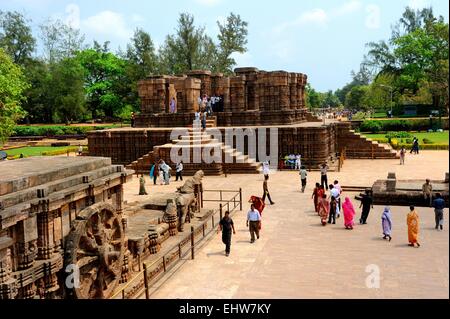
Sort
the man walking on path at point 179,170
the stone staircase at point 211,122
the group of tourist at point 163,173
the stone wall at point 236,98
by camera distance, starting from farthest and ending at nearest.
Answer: the stone wall at point 236,98 → the stone staircase at point 211,122 → the man walking on path at point 179,170 → the group of tourist at point 163,173

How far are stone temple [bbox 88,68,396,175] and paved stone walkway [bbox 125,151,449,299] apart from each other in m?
10.6

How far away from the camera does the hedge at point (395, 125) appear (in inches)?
1848

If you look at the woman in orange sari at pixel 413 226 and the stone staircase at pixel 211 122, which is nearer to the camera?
the woman in orange sari at pixel 413 226

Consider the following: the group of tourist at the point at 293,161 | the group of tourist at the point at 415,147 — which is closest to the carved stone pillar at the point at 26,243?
the group of tourist at the point at 293,161

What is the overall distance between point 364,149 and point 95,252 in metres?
24.4

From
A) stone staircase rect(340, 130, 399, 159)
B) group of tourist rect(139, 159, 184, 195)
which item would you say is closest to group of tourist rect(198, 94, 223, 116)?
stone staircase rect(340, 130, 399, 159)

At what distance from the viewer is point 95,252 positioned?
814cm

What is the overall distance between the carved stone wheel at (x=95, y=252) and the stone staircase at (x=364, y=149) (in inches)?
922

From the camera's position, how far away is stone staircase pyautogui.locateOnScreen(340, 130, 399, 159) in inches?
1165

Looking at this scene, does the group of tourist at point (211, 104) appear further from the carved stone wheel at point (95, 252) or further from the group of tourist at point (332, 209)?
the carved stone wheel at point (95, 252)

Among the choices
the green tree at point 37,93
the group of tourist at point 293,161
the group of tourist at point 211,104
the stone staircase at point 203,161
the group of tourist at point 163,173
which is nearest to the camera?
the group of tourist at point 163,173

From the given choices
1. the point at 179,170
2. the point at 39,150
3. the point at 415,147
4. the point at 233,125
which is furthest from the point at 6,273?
the point at 39,150

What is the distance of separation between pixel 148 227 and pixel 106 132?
17205mm

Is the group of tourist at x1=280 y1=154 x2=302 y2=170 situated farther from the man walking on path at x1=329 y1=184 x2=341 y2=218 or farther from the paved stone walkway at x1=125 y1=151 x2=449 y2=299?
the man walking on path at x1=329 y1=184 x2=341 y2=218
